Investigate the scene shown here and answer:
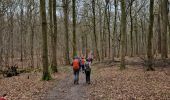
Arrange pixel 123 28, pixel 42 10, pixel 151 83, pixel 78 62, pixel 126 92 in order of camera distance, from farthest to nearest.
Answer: pixel 123 28 → pixel 42 10 → pixel 78 62 → pixel 151 83 → pixel 126 92

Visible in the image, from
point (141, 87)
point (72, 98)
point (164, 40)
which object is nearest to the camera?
→ point (72, 98)

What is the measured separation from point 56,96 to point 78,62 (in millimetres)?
4569

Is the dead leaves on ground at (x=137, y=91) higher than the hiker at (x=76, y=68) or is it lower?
lower

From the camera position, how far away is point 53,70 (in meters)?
25.7

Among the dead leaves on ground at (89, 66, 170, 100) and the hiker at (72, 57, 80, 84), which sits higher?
the hiker at (72, 57, 80, 84)

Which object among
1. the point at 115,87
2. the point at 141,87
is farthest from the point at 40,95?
the point at 141,87

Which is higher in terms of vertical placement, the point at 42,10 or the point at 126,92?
the point at 42,10

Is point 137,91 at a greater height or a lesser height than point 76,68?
lesser

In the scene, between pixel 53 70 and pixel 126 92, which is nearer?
pixel 126 92

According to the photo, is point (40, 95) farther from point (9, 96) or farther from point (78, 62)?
point (78, 62)

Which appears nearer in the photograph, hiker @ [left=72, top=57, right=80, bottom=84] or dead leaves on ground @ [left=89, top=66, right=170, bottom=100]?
dead leaves on ground @ [left=89, top=66, right=170, bottom=100]

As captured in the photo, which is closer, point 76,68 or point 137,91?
point 137,91

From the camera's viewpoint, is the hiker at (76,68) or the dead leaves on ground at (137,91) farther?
the hiker at (76,68)

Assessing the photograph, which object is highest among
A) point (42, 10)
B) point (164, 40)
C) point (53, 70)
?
point (42, 10)
